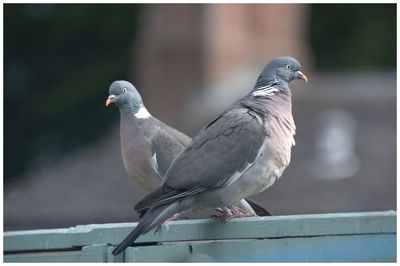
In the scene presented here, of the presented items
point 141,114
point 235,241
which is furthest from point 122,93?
point 235,241

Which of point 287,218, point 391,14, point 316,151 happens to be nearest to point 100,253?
point 287,218

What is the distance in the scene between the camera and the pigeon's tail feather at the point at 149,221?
3461 millimetres

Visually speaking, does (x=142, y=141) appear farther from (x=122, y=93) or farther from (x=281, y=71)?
(x=281, y=71)

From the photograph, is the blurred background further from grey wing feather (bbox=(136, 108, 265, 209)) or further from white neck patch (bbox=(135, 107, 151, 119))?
grey wing feather (bbox=(136, 108, 265, 209))

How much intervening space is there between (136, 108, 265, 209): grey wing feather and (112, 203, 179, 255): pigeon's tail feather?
0.08 m

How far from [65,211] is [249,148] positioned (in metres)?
6.56

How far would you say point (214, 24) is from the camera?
12.2 meters

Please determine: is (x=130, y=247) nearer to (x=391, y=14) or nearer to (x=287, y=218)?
(x=287, y=218)

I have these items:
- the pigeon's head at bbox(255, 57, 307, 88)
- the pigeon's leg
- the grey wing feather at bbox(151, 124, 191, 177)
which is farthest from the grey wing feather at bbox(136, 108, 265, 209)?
the grey wing feather at bbox(151, 124, 191, 177)

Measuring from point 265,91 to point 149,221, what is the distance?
36.2 inches

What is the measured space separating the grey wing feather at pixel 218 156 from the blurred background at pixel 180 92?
528 cm

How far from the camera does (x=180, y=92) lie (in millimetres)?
12617

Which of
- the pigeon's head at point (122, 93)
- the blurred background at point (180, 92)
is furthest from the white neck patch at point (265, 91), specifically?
the blurred background at point (180, 92)

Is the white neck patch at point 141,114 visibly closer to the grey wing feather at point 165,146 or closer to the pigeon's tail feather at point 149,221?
the grey wing feather at point 165,146
